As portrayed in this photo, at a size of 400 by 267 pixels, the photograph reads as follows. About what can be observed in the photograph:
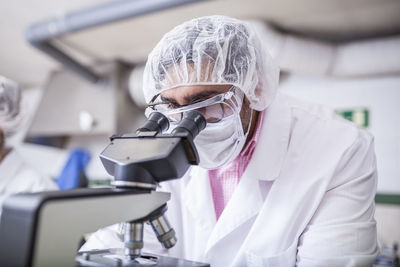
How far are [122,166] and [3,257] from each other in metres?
0.26

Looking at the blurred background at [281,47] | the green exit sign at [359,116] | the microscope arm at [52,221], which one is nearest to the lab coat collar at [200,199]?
the microscope arm at [52,221]

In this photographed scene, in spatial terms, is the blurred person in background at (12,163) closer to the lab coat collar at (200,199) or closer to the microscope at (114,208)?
the lab coat collar at (200,199)

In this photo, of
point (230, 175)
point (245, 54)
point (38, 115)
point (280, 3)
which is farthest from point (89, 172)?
point (245, 54)

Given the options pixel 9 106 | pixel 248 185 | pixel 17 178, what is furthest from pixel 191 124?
pixel 9 106

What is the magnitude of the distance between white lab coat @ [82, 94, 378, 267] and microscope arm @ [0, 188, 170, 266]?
0.55m

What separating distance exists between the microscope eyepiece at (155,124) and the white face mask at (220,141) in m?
0.23

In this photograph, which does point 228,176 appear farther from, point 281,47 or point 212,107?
point 281,47

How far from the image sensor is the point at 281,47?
267 cm

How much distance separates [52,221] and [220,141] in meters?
0.63

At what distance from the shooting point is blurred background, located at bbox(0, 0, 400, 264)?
8.38ft

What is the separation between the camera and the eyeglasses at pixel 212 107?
3.26 feet

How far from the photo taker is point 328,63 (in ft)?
9.04

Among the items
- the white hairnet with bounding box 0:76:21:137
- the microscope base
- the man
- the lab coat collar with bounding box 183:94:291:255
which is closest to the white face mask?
the man

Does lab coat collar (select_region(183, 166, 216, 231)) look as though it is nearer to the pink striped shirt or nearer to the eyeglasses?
the pink striped shirt
